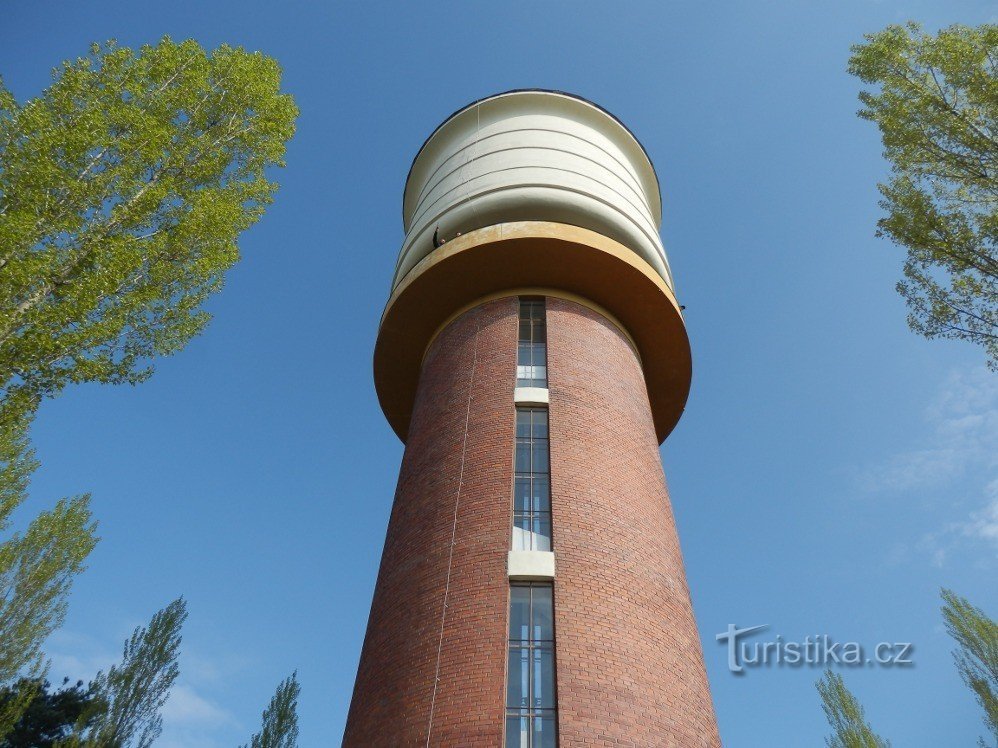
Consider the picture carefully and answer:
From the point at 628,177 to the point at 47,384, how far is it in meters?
12.0

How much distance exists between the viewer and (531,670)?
331 inches

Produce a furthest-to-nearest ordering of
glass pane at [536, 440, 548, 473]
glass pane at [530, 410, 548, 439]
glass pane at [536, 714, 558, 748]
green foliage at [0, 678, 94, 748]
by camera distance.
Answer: green foliage at [0, 678, 94, 748], glass pane at [530, 410, 548, 439], glass pane at [536, 440, 548, 473], glass pane at [536, 714, 558, 748]

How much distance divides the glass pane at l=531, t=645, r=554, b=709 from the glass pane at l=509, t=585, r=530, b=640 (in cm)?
31

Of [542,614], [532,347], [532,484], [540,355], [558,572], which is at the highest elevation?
[532,347]

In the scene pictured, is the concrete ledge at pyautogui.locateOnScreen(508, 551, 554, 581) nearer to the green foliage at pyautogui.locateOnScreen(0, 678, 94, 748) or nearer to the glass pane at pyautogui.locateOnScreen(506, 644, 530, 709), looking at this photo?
the glass pane at pyautogui.locateOnScreen(506, 644, 530, 709)

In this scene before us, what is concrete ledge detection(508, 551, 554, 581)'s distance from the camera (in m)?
9.15

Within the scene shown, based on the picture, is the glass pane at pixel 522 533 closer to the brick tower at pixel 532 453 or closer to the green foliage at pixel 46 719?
the brick tower at pixel 532 453

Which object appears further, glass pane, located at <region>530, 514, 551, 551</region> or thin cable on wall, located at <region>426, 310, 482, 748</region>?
glass pane, located at <region>530, 514, 551, 551</region>

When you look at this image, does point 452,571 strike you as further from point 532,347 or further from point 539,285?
point 539,285

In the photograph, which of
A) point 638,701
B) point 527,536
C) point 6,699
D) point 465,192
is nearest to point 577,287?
point 465,192

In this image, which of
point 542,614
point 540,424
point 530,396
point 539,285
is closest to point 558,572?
point 542,614

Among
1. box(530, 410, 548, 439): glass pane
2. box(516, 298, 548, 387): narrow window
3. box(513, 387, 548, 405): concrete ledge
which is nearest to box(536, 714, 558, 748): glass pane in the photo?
box(530, 410, 548, 439): glass pane

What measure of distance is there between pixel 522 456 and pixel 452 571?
2.27m

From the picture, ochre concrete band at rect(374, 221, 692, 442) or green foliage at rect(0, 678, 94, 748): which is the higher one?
ochre concrete band at rect(374, 221, 692, 442)
